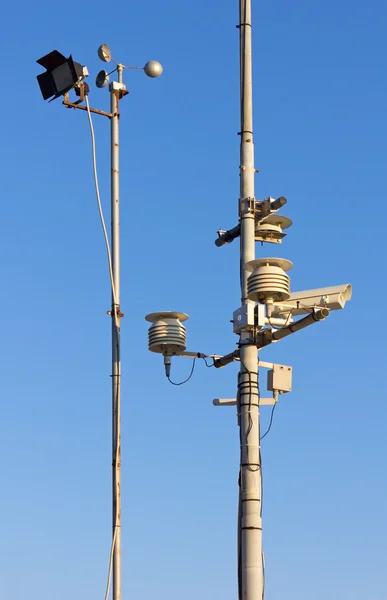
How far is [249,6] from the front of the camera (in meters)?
22.1

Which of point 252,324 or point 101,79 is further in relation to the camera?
point 101,79

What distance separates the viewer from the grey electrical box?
19609 mm

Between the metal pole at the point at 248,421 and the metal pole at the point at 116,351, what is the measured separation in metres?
2.26

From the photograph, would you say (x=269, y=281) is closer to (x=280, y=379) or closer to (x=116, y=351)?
(x=280, y=379)

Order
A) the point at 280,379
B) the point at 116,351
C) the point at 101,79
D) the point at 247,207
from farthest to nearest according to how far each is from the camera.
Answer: the point at 101,79 → the point at 116,351 → the point at 247,207 → the point at 280,379

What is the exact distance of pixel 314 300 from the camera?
757 inches

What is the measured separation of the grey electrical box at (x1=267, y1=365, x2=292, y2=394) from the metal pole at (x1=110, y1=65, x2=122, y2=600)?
9.27 ft

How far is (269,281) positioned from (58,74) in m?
5.53

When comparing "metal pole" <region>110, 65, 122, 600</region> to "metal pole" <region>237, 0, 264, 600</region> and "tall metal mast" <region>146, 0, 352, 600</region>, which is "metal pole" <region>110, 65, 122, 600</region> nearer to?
"tall metal mast" <region>146, 0, 352, 600</region>

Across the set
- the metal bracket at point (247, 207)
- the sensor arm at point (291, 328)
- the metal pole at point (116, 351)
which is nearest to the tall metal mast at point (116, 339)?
the metal pole at point (116, 351)

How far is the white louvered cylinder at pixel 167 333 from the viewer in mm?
20734

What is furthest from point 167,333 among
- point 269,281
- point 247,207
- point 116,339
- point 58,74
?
point 58,74

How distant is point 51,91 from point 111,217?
2.29 metres

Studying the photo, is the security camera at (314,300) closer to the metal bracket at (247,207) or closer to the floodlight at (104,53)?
the metal bracket at (247,207)
